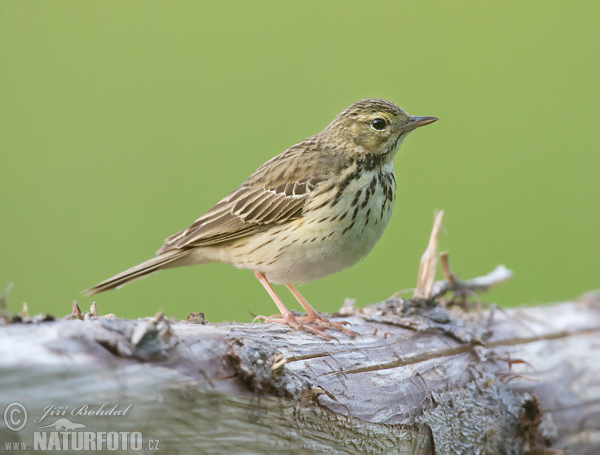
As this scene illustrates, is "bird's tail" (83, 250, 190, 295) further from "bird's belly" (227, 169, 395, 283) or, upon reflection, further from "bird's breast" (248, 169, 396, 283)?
"bird's breast" (248, 169, 396, 283)

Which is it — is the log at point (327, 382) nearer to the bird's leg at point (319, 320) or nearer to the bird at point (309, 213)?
the bird's leg at point (319, 320)

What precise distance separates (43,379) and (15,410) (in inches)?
5.5

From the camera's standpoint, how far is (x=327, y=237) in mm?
5137

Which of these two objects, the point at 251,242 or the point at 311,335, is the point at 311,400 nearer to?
the point at 311,335

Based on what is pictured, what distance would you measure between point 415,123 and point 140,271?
2523mm

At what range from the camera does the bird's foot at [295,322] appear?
4346mm

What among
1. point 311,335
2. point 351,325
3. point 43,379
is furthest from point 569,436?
point 43,379

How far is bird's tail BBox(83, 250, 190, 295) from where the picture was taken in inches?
212

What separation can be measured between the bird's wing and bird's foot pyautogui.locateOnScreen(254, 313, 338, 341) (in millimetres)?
751

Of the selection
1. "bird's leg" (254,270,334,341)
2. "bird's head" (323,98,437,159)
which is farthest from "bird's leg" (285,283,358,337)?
"bird's head" (323,98,437,159)

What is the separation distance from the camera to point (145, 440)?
2766 mm

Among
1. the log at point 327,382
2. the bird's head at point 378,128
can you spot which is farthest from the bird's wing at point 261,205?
the log at point 327,382

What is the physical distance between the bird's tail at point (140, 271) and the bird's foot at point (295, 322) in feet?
3.33

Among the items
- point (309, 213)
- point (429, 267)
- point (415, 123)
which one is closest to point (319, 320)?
point (309, 213)
